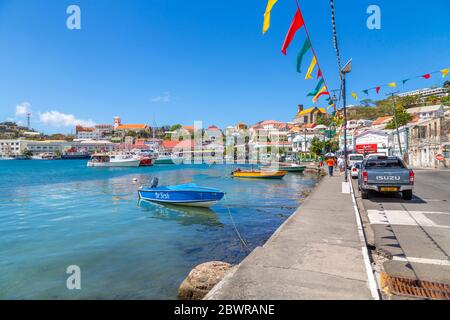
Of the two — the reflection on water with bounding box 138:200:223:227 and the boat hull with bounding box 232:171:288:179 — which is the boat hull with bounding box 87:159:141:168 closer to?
the boat hull with bounding box 232:171:288:179

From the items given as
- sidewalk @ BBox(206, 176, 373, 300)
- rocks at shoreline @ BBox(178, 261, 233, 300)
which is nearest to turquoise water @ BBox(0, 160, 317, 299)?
rocks at shoreline @ BBox(178, 261, 233, 300)

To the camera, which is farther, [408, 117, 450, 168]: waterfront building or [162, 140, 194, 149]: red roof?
[162, 140, 194, 149]: red roof

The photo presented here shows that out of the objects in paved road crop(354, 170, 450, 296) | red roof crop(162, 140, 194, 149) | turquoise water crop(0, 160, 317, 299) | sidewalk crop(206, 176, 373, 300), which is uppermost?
red roof crop(162, 140, 194, 149)

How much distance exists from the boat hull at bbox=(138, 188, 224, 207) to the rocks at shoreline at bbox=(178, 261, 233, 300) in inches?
427

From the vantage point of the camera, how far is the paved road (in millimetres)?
5539

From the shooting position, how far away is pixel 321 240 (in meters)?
7.02

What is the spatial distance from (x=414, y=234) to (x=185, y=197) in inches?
478

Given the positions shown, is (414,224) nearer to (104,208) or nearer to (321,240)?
(321,240)

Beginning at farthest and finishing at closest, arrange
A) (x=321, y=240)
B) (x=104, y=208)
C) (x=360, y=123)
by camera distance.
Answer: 1. (x=360, y=123)
2. (x=104, y=208)
3. (x=321, y=240)

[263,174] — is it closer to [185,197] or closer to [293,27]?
[185,197]

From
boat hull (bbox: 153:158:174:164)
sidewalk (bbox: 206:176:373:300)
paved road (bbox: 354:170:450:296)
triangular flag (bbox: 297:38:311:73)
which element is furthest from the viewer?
boat hull (bbox: 153:158:174:164)

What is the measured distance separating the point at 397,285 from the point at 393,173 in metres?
9.20
